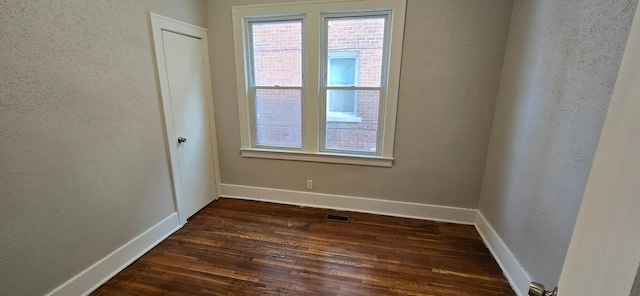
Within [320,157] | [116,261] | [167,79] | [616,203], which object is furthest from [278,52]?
[616,203]

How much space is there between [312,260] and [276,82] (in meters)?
1.86

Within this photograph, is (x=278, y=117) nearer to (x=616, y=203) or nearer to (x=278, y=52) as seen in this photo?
(x=278, y=52)

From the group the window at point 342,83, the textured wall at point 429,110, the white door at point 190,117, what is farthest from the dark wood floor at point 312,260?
the window at point 342,83

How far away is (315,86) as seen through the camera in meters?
2.72

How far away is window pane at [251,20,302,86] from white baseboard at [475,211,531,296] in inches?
91.3

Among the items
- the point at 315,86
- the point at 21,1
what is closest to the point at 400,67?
the point at 315,86

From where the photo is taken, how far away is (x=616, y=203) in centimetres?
50

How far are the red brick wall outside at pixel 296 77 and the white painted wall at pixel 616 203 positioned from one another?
2.15 meters

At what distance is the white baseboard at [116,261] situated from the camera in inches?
68.5

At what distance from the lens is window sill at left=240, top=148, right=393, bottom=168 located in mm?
2775

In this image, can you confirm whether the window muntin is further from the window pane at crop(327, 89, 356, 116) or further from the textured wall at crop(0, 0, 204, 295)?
the textured wall at crop(0, 0, 204, 295)

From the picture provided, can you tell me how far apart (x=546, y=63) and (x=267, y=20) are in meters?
2.40

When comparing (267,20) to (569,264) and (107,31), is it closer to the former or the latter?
(107,31)

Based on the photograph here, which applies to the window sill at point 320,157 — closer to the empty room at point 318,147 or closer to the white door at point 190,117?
the empty room at point 318,147
